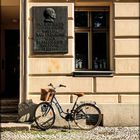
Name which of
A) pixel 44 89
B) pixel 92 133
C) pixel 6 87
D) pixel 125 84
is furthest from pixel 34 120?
pixel 6 87

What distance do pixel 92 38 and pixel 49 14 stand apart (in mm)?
1443

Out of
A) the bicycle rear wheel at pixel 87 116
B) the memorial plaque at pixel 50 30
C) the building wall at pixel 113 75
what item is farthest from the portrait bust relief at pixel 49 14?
the bicycle rear wheel at pixel 87 116

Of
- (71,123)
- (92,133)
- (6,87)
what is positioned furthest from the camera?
(6,87)

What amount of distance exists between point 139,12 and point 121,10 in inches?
19.9

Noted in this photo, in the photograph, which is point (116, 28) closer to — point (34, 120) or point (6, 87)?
point (34, 120)

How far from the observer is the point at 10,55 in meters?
17.5

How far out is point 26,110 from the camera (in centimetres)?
1305

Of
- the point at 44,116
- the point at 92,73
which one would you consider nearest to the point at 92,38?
the point at 92,73

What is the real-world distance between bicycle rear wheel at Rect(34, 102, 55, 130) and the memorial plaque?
1563mm

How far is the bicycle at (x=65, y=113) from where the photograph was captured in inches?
500

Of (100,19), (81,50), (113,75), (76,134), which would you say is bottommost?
(76,134)

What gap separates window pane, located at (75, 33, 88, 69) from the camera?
532 inches

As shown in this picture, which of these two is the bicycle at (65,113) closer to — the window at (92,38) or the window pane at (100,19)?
the window at (92,38)

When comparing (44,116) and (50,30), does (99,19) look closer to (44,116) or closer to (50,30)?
(50,30)
